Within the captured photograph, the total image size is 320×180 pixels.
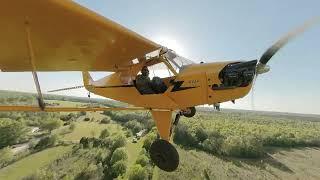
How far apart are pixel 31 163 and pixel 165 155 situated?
97243mm

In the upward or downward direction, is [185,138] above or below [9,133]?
below

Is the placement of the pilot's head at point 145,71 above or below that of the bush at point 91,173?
above

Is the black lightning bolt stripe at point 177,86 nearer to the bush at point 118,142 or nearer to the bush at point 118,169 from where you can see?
the bush at point 118,169

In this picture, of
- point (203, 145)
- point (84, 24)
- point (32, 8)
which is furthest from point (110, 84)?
point (203, 145)

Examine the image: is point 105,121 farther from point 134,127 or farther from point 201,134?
point 201,134

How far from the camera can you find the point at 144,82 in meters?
8.62

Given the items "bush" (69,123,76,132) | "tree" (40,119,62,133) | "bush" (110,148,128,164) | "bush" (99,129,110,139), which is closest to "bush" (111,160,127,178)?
"bush" (110,148,128,164)

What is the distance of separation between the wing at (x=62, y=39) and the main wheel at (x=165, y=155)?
2359 millimetres

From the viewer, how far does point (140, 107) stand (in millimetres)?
9102

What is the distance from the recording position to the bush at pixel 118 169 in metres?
78.3

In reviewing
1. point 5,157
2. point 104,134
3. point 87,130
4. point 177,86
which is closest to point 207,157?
point 104,134

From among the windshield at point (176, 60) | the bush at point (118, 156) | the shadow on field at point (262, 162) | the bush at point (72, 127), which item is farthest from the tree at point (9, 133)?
the windshield at point (176, 60)

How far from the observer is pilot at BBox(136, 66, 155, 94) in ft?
28.0

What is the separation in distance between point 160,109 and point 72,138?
11932 centimetres
